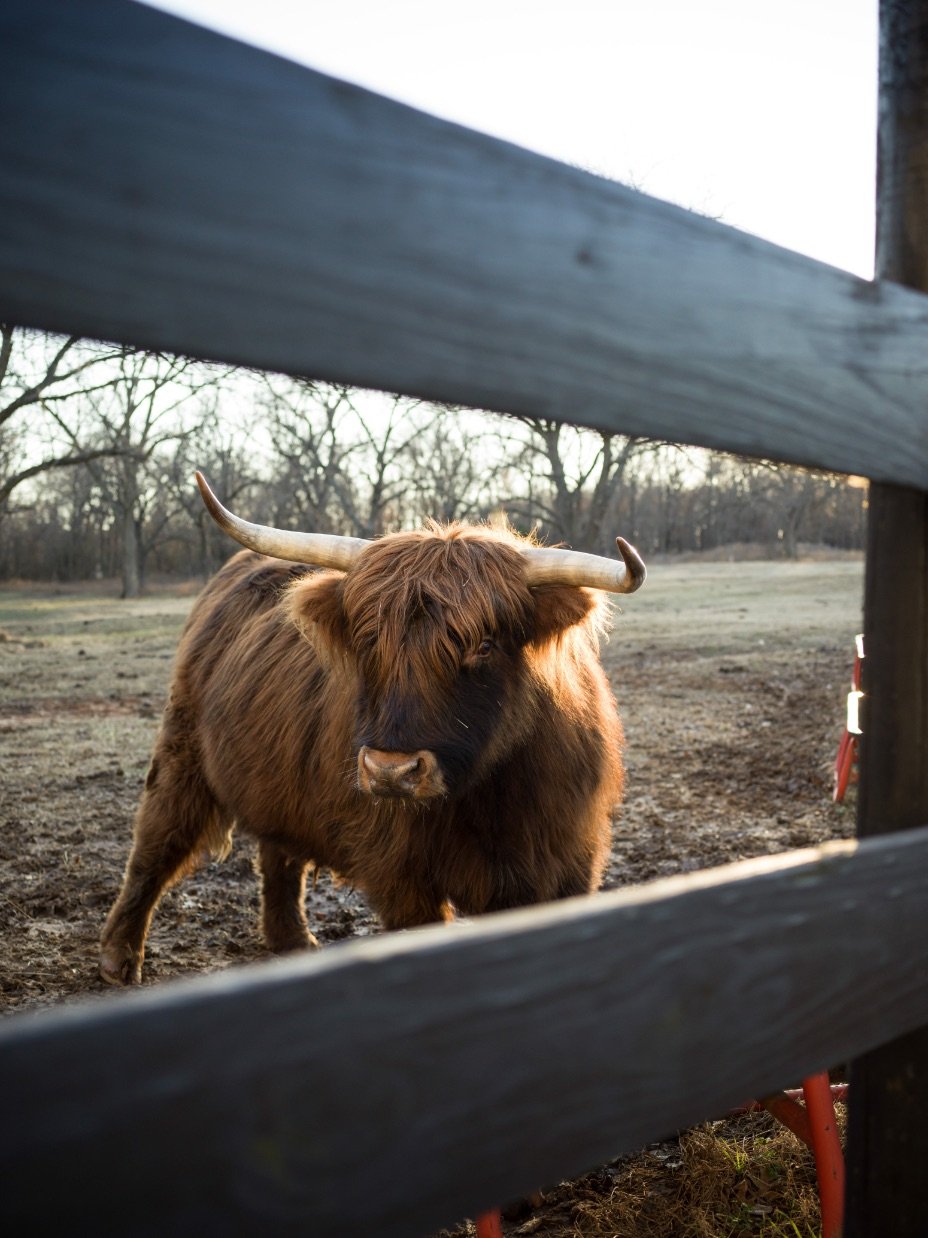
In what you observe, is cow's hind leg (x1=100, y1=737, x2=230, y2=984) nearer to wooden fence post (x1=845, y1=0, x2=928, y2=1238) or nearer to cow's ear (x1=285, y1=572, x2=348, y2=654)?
cow's ear (x1=285, y1=572, x2=348, y2=654)

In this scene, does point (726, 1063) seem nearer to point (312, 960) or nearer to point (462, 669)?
point (312, 960)

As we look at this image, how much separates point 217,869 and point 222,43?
5.52 metres

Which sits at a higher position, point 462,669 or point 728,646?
point 462,669

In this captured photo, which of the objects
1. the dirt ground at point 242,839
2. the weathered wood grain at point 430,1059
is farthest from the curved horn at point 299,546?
the weathered wood grain at point 430,1059

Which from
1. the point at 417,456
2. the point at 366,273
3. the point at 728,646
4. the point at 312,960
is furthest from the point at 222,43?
the point at 417,456

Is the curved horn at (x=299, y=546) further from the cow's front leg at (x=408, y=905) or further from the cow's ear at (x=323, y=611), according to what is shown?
the cow's front leg at (x=408, y=905)

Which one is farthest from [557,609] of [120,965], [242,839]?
[242,839]

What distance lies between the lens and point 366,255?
29.0 inches

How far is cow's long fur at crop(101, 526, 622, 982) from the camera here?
2857 mm

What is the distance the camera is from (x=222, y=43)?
67 cm

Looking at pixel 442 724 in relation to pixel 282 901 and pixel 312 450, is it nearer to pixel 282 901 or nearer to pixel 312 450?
pixel 282 901

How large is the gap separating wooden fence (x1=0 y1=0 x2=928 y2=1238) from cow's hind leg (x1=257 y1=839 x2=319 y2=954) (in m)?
3.75

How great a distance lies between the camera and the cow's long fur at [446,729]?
112 inches

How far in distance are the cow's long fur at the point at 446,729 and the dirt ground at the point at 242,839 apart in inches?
41.3
